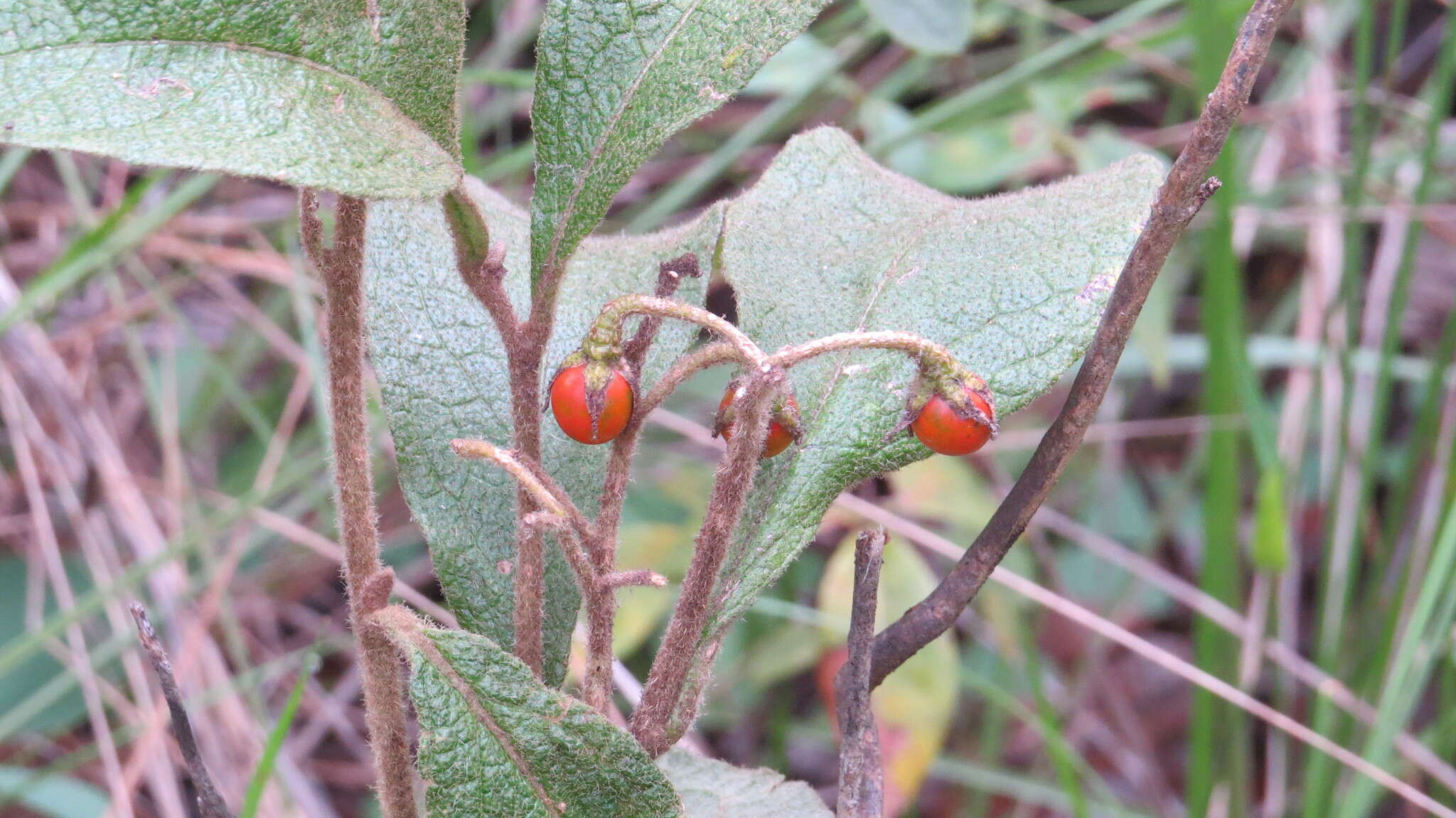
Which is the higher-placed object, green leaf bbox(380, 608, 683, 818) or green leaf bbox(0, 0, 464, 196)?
green leaf bbox(0, 0, 464, 196)

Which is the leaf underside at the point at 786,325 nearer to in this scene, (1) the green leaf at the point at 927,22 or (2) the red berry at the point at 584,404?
(2) the red berry at the point at 584,404

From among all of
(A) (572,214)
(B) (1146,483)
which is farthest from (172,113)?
(B) (1146,483)

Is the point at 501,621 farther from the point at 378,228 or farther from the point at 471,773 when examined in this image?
the point at 378,228

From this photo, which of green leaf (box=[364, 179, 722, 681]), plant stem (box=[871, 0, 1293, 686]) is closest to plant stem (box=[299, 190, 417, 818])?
green leaf (box=[364, 179, 722, 681])

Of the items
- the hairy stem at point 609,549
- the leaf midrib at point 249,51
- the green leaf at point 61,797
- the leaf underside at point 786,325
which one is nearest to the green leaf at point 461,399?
the leaf underside at point 786,325

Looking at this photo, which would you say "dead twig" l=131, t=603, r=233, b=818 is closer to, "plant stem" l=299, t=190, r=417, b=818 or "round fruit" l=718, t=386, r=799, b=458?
"plant stem" l=299, t=190, r=417, b=818
